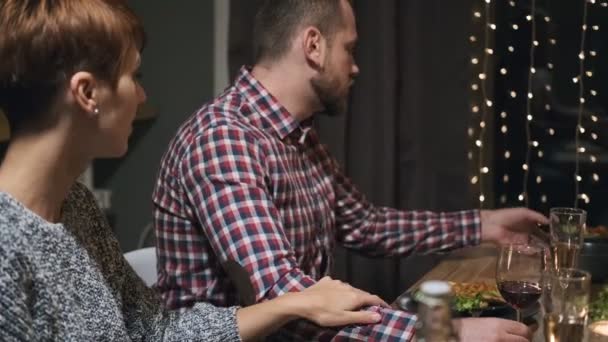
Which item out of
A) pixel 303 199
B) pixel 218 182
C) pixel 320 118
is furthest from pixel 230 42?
pixel 218 182

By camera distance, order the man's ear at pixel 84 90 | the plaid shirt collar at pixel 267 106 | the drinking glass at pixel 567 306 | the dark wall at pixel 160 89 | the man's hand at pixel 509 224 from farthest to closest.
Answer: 1. the dark wall at pixel 160 89
2. the man's hand at pixel 509 224
3. the plaid shirt collar at pixel 267 106
4. the drinking glass at pixel 567 306
5. the man's ear at pixel 84 90

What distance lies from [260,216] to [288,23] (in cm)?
58

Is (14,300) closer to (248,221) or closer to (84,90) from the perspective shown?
(84,90)

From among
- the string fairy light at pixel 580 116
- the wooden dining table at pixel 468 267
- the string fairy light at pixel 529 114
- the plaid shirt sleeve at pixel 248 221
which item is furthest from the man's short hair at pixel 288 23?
the string fairy light at pixel 580 116

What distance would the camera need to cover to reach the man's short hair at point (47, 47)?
114cm

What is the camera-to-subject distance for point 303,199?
1.83 m

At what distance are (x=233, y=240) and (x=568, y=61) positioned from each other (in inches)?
58.7

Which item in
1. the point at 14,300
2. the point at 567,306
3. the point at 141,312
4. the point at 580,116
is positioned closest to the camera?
the point at 14,300

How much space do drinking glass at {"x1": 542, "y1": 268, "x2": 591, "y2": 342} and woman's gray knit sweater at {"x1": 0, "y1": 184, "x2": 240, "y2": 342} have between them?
1.67 ft

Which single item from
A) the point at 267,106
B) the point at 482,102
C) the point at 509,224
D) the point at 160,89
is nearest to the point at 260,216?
the point at 267,106

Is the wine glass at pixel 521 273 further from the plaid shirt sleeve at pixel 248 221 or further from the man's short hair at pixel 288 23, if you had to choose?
the man's short hair at pixel 288 23

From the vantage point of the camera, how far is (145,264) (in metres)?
1.92

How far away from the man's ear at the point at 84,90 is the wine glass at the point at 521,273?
2.48ft

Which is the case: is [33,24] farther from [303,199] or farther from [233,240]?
[303,199]
